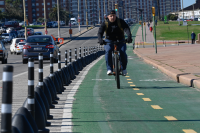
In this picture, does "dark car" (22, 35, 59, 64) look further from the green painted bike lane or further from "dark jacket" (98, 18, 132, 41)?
"dark jacket" (98, 18, 132, 41)

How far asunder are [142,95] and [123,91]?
904mm

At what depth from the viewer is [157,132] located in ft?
18.3

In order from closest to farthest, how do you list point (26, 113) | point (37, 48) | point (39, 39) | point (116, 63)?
point (26, 113) → point (116, 63) → point (37, 48) → point (39, 39)

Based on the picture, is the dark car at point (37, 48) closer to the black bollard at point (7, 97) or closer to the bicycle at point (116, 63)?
the bicycle at point (116, 63)

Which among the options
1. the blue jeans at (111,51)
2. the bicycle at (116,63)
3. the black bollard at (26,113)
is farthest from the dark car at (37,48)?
the black bollard at (26,113)

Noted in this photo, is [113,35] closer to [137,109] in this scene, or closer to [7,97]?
[137,109]

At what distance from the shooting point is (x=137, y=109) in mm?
7484

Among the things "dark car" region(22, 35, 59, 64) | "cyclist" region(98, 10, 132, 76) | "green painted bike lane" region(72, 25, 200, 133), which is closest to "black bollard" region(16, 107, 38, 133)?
"green painted bike lane" region(72, 25, 200, 133)

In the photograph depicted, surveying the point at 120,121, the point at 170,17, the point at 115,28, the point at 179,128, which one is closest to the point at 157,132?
the point at 179,128

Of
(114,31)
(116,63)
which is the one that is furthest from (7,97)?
(114,31)

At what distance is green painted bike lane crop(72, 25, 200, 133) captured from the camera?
5.95 m

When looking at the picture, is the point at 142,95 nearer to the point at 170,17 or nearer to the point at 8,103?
the point at 8,103

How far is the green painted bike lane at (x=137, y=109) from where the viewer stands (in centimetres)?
595

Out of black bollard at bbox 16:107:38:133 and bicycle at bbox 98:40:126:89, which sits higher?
bicycle at bbox 98:40:126:89
